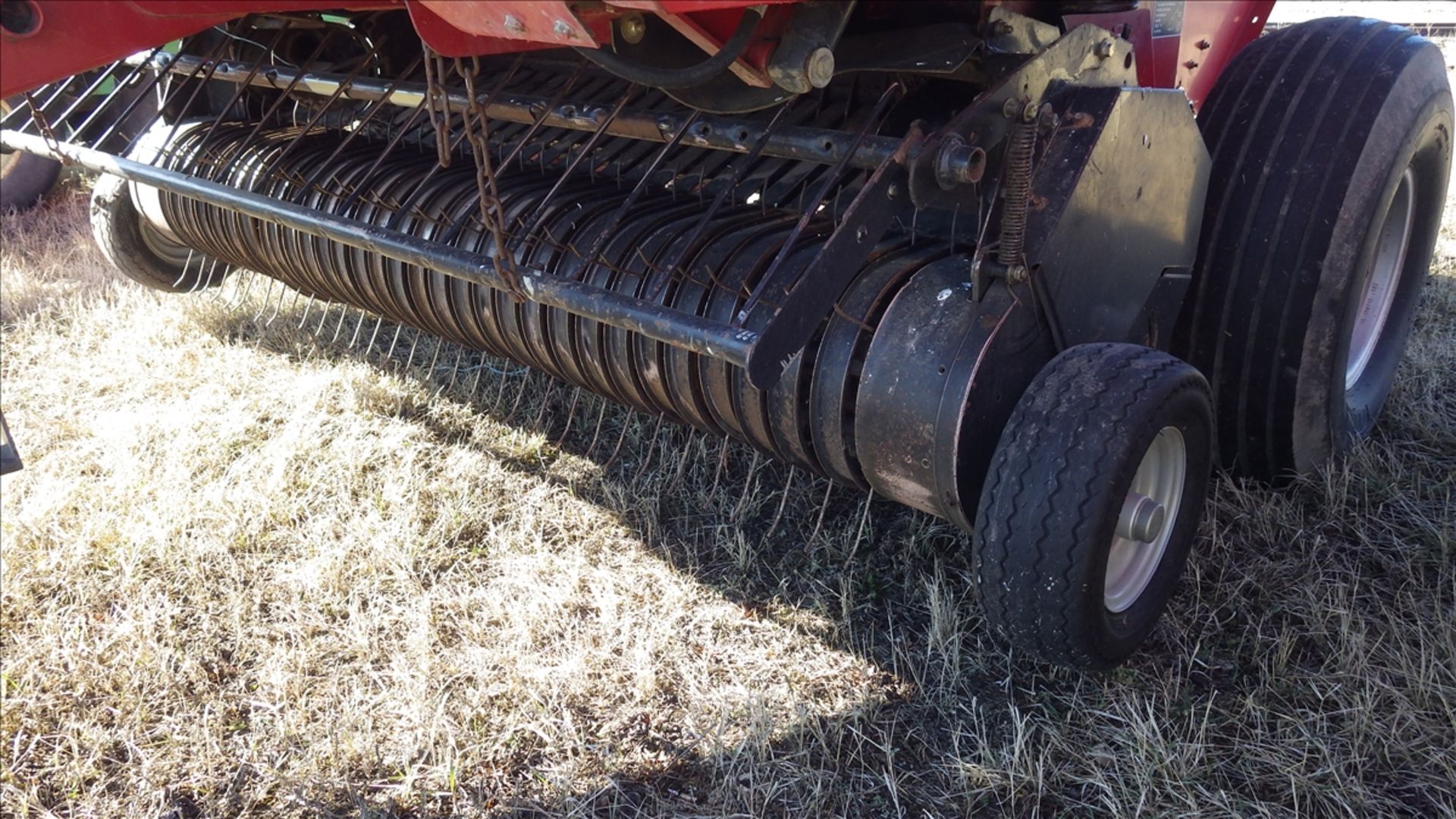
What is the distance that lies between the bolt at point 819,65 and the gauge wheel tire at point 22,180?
14.4 feet

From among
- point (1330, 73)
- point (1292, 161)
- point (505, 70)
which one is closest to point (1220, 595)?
point (1292, 161)

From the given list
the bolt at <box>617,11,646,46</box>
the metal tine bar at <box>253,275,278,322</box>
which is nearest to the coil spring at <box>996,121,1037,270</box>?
the bolt at <box>617,11,646,46</box>

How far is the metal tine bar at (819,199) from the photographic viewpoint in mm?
1564

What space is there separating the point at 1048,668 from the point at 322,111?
1894mm

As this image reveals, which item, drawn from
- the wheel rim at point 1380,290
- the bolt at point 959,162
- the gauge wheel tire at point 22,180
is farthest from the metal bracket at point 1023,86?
the gauge wheel tire at point 22,180

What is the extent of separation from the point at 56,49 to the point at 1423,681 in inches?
86.6

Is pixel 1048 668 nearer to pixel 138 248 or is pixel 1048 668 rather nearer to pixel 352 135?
pixel 352 135

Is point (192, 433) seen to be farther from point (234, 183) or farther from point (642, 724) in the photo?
point (642, 724)

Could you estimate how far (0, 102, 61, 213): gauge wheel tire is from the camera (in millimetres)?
4699

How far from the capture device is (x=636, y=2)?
4.08 feet

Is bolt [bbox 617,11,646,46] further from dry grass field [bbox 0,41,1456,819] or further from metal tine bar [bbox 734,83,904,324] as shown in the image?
dry grass field [bbox 0,41,1456,819]

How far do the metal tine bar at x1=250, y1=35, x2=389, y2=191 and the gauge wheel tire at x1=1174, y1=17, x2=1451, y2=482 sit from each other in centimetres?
183

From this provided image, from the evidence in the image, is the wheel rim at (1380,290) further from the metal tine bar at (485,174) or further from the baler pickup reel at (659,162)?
the metal tine bar at (485,174)

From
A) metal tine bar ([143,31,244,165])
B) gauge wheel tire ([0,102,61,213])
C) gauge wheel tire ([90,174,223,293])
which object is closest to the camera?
metal tine bar ([143,31,244,165])
